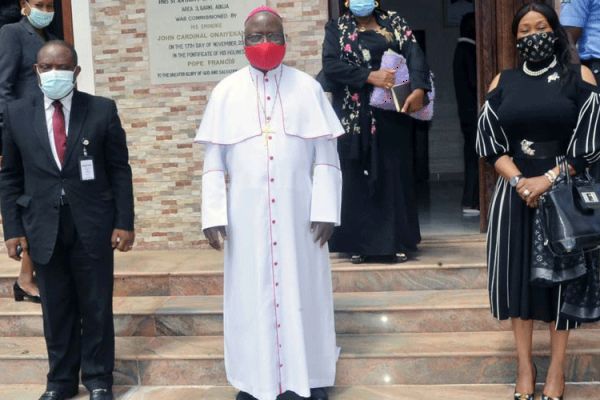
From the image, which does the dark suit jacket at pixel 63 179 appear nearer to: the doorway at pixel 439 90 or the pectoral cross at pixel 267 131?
the pectoral cross at pixel 267 131

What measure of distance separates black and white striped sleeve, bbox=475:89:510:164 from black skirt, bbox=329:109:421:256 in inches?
62.4

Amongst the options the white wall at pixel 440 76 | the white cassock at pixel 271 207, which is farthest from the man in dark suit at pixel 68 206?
the white wall at pixel 440 76

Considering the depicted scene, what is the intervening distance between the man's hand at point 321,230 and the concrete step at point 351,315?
1.06 meters

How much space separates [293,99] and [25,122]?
1.52 m

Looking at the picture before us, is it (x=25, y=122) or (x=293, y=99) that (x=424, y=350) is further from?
(x=25, y=122)

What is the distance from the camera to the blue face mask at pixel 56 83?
5375 mm

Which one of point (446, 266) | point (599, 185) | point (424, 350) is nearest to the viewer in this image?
point (599, 185)

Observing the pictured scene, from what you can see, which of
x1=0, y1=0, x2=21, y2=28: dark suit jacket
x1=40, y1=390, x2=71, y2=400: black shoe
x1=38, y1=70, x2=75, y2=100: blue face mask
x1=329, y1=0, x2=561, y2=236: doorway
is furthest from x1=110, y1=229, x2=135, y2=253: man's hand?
x1=0, y1=0, x2=21, y2=28: dark suit jacket

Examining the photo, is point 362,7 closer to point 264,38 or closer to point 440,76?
point 264,38

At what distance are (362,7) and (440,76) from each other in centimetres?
631

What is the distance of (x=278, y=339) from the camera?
17.8 feet

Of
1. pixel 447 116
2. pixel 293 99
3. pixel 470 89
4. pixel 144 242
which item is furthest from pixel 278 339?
pixel 447 116

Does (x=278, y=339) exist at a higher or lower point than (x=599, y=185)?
lower

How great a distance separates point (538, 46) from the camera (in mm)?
5133
